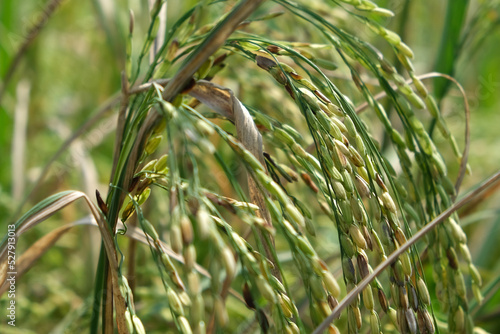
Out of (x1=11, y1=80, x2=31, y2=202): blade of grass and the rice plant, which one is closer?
the rice plant

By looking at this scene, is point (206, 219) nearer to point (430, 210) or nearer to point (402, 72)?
point (430, 210)

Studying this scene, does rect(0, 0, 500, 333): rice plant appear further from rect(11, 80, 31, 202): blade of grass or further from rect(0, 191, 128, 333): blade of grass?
rect(11, 80, 31, 202): blade of grass

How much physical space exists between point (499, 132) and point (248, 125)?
2285 mm

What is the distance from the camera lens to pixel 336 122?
55 centimetres

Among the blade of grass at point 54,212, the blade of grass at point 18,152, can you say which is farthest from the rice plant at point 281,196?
the blade of grass at point 18,152

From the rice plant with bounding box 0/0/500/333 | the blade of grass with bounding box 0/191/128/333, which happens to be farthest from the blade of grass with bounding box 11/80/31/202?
the blade of grass with bounding box 0/191/128/333

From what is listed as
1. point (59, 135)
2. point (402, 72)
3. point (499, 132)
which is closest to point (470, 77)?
point (499, 132)

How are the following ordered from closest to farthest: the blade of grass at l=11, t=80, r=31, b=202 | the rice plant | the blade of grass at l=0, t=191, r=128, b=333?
the rice plant → the blade of grass at l=0, t=191, r=128, b=333 → the blade of grass at l=11, t=80, r=31, b=202

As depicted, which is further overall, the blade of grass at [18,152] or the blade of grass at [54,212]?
the blade of grass at [18,152]

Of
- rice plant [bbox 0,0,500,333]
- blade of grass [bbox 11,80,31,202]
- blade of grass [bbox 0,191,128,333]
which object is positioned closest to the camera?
rice plant [bbox 0,0,500,333]

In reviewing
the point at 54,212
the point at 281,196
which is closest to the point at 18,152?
the point at 54,212

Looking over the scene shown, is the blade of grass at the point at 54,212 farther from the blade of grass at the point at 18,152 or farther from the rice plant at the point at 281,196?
the blade of grass at the point at 18,152

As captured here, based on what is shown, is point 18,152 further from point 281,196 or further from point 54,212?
point 281,196

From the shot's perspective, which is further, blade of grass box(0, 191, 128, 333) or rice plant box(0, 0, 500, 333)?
blade of grass box(0, 191, 128, 333)
